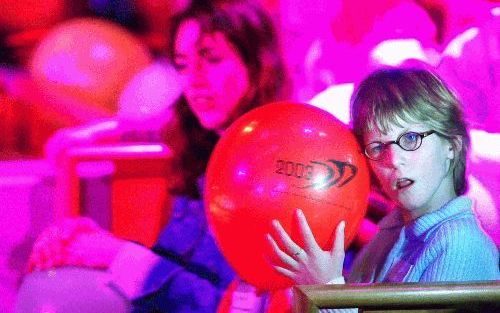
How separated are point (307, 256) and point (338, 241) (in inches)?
3.0

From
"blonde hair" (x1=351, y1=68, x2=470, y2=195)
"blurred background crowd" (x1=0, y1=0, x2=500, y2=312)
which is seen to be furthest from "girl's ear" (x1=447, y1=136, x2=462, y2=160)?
"blurred background crowd" (x1=0, y1=0, x2=500, y2=312)

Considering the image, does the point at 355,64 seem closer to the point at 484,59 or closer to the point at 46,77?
the point at 484,59

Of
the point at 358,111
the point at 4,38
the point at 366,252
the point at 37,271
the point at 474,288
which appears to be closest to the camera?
the point at 474,288

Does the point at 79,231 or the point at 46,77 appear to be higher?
the point at 46,77

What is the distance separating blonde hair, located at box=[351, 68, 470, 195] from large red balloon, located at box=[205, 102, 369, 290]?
0.07 meters

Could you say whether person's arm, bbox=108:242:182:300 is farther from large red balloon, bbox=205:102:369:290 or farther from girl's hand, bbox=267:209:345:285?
girl's hand, bbox=267:209:345:285

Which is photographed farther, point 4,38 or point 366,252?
point 4,38

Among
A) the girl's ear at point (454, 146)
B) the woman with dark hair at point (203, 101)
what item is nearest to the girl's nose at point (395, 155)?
the girl's ear at point (454, 146)

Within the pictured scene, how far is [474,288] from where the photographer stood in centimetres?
116

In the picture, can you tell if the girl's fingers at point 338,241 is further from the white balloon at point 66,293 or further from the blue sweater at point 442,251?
the white balloon at point 66,293

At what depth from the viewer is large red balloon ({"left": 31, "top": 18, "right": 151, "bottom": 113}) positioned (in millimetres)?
2113

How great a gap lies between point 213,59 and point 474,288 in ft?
4.34

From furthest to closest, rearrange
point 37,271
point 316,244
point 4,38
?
point 4,38
point 37,271
point 316,244

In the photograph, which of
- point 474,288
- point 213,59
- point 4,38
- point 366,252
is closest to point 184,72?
point 213,59
